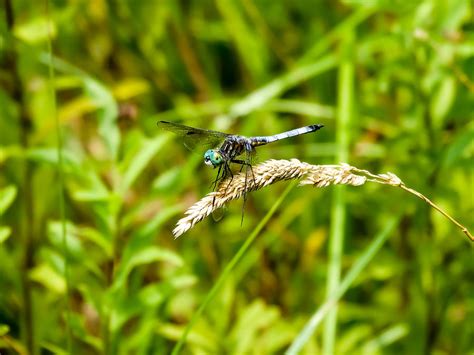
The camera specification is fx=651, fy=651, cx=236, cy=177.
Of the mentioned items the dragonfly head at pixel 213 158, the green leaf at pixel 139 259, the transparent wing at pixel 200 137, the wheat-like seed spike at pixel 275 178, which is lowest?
the green leaf at pixel 139 259

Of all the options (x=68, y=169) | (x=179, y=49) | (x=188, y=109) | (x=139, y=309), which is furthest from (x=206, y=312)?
(x=179, y=49)

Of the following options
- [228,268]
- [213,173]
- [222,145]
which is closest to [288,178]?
[228,268]

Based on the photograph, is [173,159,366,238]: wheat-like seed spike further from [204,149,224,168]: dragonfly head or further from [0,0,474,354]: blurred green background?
[0,0,474,354]: blurred green background

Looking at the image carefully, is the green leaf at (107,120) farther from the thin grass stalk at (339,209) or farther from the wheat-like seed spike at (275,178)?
the thin grass stalk at (339,209)

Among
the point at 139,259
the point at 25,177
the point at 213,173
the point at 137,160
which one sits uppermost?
the point at 213,173

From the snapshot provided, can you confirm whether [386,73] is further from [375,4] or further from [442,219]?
[442,219]

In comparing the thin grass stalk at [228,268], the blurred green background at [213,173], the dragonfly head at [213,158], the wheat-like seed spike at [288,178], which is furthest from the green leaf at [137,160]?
the wheat-like seed spike at [288,178]

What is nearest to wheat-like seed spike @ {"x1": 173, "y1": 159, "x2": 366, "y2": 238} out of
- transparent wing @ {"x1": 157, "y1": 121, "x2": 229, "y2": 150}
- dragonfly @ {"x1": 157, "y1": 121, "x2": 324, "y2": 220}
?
dragonfly @ {"x1": 157, "y1": 121, "x2": 324, "y2": 220}

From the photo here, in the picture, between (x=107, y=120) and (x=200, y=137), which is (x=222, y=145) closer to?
(x=200, y=137)
